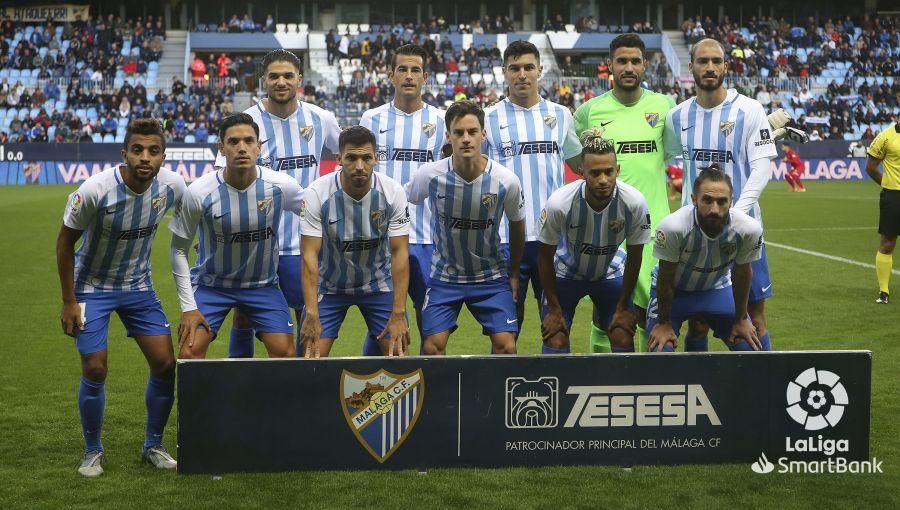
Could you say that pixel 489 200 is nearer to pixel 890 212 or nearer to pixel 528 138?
pixel 528 138

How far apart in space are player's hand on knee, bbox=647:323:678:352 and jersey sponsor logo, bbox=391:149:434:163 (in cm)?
185

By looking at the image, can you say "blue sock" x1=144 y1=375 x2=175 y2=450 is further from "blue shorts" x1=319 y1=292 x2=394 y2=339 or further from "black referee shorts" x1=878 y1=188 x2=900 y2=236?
"black referee shorts" x1=878 y1=188 x2=900 y2=236

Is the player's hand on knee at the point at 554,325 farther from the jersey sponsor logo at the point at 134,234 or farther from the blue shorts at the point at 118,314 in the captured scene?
the jersey sponsor logo at the point at 134,234

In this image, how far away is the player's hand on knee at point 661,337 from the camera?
5785 mm

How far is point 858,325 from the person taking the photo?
9.09 metres

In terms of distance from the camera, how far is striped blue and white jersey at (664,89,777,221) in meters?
6.36

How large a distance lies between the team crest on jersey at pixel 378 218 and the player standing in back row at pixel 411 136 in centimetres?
80

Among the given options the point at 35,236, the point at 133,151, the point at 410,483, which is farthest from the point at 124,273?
the point at 35,236

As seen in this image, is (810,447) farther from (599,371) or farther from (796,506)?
(599,371)

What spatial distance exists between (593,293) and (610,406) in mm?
1204

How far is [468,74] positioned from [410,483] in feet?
113

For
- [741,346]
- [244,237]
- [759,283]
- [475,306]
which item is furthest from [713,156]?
[244,237]

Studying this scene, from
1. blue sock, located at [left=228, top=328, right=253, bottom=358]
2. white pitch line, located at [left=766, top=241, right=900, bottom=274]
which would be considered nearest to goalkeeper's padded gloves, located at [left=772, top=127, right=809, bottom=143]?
blue sock, located at [left=228, top=328, right=253, bottom=358]

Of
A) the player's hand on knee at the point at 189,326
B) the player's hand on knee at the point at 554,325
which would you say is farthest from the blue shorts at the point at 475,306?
the player's hand on knee at the point at 189,326
